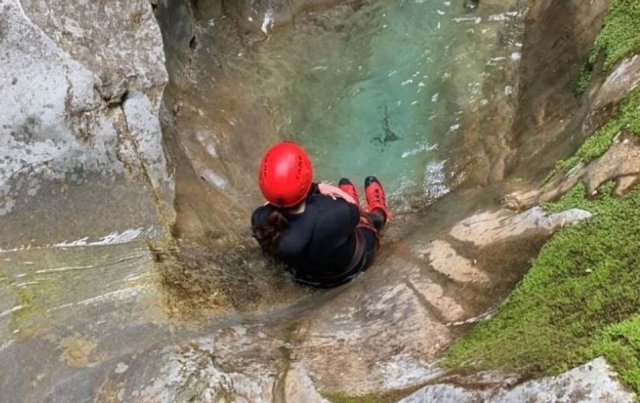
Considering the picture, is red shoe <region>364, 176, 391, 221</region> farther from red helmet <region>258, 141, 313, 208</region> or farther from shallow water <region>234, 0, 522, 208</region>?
red helmet <region>258, 141, 313, 208</region>

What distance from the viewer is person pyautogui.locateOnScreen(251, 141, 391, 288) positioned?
4980mm

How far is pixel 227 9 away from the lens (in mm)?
9000

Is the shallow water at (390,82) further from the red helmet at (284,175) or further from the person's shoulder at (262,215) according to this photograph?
the red helmet at (284,175)

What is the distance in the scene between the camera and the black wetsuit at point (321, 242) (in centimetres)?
519

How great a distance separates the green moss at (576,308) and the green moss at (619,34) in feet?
6.11

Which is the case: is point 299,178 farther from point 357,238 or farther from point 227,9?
point 227,9

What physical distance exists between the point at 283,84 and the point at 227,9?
4.56 feet

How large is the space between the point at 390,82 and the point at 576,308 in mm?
4954

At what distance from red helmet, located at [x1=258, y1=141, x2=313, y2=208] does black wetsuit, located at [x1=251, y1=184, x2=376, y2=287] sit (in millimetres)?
200

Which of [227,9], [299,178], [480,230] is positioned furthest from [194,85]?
[480,230]

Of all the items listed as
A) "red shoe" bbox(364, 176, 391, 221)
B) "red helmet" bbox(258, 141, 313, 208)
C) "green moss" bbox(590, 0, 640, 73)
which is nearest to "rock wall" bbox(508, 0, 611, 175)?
"green moss" bbox(590, 0, 640, 73)

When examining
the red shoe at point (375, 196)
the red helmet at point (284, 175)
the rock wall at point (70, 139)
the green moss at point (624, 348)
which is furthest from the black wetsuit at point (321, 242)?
the green moss at point (624, 348)

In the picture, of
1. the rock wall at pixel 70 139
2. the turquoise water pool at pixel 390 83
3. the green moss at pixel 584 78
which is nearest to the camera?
the rock wall at pixel 70 139

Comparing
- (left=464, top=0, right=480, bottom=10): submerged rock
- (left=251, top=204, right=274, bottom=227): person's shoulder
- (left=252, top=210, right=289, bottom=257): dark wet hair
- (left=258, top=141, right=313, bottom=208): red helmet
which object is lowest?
(left=252, top=210, right=289, bottom=257): dark wet hair
